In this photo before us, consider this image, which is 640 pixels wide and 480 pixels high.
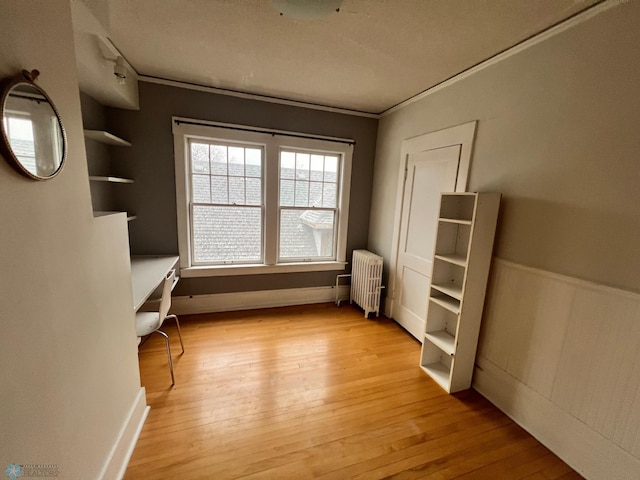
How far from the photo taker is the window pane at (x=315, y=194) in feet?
11.1

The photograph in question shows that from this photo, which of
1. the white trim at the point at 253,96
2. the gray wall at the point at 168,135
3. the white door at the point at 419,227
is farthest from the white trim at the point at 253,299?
the white trim at the point at 253,96

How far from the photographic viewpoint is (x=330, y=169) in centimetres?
343

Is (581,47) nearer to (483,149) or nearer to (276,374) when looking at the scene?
(483,149)

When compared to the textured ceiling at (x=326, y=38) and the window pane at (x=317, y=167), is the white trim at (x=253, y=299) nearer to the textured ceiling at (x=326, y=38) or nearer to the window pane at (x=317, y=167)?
the window pane at (x=317, y=167)

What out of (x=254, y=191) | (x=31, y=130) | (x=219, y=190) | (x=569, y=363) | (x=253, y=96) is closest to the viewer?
(x=31, y=130)

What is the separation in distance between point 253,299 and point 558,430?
2.94 meters

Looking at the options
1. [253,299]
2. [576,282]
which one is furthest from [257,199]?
[576,282]

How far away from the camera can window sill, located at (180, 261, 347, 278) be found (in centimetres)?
304

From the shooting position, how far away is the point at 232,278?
3.23 m

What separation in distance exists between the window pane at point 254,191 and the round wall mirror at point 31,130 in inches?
85.5

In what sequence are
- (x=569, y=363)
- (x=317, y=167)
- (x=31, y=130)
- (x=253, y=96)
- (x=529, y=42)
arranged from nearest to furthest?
(x=31, y=130) < (x=569, y=363) < (x=529, y=42) < (x=253, y=96) < (x=317, y=167)

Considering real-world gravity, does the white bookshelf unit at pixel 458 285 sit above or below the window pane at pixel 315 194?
below

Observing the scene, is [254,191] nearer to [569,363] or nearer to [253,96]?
[253,96]

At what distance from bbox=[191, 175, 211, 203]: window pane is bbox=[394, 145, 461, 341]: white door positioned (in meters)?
2.26
